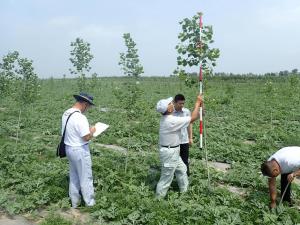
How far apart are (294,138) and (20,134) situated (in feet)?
32.3

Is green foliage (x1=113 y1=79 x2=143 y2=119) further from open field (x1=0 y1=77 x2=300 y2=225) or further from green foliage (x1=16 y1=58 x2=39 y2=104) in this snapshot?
green foliage (x1=16 y1=58 x2=39 y2=104)

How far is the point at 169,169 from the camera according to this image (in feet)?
22.8

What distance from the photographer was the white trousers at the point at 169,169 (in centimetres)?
691

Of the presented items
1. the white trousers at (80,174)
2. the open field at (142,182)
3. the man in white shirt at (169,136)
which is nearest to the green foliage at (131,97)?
the open field at (142,182)

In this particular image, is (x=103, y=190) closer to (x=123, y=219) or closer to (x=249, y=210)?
(x=123, y=219)

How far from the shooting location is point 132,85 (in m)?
9.73

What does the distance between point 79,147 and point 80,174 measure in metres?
0.51

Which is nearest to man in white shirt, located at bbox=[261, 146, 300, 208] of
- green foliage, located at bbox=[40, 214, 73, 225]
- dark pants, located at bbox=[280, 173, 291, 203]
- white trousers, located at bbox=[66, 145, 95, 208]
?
dark pants, located at bbox=[280, 173, 291, 203]

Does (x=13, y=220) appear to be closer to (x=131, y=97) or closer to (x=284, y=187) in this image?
(x=131, y=97)

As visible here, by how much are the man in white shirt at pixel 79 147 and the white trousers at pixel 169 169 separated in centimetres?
130

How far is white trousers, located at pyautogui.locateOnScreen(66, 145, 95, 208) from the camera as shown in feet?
22.1

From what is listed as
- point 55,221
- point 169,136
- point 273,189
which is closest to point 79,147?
point 55,221

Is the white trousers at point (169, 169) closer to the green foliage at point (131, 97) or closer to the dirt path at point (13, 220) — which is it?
the dirt path at point (13, 220)

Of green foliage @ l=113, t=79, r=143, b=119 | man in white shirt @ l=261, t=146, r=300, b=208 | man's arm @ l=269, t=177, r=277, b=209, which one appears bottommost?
man's arm @ l=269, t=177, r=277, b=209
